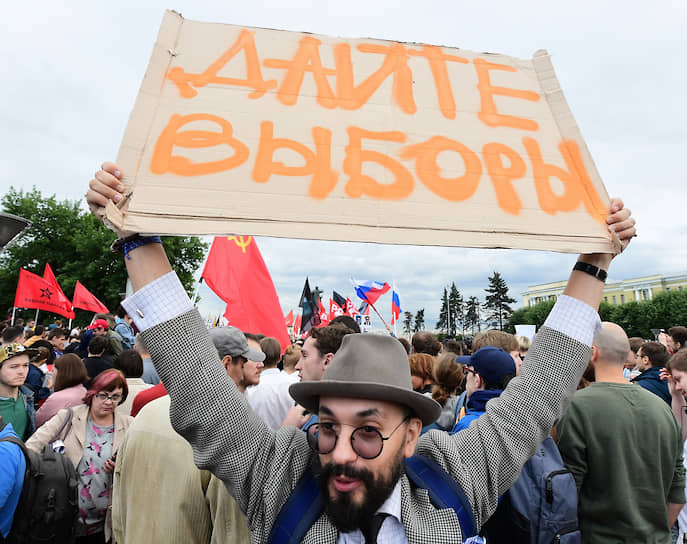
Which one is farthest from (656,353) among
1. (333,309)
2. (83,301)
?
(83,301)

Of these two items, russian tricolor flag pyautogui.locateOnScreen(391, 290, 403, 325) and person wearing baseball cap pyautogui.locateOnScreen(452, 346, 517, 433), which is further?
russian tricolor flag pyautogui.locateOnScreen(391, 290, 403, 325)

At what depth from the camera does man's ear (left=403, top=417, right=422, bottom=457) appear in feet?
5.42

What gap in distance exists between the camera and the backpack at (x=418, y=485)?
Answer: 1.45m

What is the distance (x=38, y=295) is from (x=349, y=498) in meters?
14.3

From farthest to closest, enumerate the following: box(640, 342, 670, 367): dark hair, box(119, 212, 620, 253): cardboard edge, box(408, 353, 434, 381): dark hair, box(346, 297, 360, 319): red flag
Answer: box(346, 297, 360, 319): red flag
box(640, 342, 670, 367): dark hair
box(408, 353, 434, 381): dark hair
box(119, 212, 620, 253): cardboard edge

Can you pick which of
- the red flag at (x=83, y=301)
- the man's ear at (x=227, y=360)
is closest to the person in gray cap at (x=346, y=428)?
the man's ear at (x=227, y=360)

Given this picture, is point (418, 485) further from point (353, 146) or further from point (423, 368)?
point (423, 368)

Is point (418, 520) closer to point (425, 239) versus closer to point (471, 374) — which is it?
point (425, 239)

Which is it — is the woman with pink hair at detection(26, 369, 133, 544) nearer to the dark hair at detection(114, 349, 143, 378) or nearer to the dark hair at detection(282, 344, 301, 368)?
the dark hair at detection(114, 349, 143, 378)

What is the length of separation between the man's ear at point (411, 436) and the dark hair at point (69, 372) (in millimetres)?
4195

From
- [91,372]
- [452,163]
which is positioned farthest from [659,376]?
[91,372]

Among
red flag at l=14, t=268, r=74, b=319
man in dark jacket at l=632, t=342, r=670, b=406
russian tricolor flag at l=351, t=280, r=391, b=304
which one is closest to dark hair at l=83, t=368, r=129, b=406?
man in dark jacket at l=632, t=342, r=670, b=406

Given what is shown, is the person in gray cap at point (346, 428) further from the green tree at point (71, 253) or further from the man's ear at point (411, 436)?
the green tree at point (71, 253)

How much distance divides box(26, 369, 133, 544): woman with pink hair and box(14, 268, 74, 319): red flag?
33.8ft
